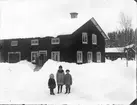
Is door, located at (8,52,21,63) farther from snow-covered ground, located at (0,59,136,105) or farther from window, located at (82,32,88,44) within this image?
snow-covered ground, located at (0,59,136,105)

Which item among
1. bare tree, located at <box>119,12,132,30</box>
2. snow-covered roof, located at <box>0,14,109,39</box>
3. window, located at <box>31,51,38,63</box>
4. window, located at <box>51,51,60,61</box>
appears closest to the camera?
bare tree, located at <box>119,12,132,30</box>

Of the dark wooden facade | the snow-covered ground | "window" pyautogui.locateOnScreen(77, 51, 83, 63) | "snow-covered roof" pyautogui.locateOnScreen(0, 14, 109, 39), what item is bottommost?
the snow-covered ground

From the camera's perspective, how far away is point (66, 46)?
2636cm

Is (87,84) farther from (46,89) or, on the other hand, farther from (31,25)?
(31,25)

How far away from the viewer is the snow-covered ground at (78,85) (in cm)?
1216

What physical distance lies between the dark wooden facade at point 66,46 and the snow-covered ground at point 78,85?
773 cm

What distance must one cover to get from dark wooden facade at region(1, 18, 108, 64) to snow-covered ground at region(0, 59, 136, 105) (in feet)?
25.4

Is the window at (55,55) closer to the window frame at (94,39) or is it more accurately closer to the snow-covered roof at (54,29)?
the snow-covered roof at (54,29)

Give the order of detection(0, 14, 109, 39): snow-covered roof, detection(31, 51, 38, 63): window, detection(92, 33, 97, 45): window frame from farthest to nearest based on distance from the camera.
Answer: detection(92, 33, 97, 45): window frame, detection(31, 51, 38, 63): window, detection(0, 14, 109, 39): snow-covered roof

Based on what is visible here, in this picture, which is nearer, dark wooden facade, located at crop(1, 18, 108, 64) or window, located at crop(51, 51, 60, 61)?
dark wooden facade, located at crop(1, 18, 108, 64)

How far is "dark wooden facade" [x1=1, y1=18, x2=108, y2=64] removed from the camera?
2623cm

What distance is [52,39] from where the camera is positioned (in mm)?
26891

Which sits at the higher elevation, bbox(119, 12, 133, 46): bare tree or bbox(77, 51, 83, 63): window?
bbox(119, 12, 133, 46): bare tree

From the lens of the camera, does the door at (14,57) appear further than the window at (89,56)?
Yes
